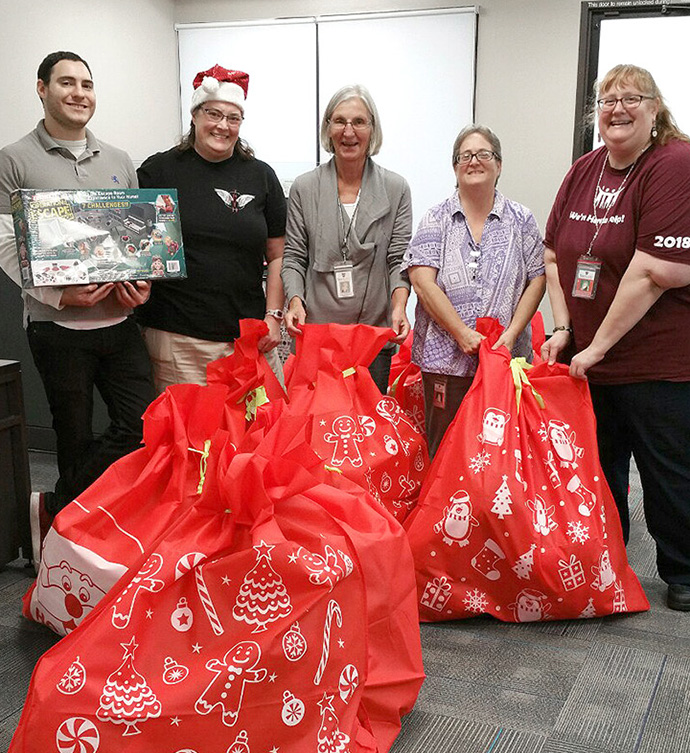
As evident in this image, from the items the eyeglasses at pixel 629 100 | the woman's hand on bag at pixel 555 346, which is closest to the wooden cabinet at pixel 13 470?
the woman's hand on bag at pixel 555 346

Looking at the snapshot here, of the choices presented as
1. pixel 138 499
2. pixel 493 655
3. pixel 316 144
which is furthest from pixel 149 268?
pixel 316 144

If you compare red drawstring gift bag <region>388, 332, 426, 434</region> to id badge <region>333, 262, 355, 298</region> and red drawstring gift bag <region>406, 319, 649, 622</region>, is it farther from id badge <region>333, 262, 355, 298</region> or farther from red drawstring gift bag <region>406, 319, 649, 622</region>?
red drawstring gift bag <region>406, 319, 649, 622</region>

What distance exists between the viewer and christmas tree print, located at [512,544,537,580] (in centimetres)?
202

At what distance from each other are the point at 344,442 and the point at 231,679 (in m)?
0.93

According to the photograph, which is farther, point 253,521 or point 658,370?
point 658,370

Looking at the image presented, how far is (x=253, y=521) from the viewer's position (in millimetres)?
1418

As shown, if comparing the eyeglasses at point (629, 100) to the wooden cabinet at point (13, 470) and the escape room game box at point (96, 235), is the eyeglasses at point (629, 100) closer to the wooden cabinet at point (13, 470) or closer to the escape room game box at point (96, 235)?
the escape room game box at point (96, 235)

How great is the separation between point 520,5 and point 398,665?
165 inches

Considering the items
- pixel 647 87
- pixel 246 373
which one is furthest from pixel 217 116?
pixel 647 87

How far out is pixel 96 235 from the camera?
2.04m

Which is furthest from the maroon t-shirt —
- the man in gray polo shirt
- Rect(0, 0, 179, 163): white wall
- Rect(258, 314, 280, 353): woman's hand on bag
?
Rect(0, 0, 179, 163): white wall

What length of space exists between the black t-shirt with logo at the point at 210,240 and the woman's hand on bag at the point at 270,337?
10 centimetres

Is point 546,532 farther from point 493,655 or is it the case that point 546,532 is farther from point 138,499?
point 138,499

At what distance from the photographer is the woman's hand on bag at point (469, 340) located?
223 centimetres
